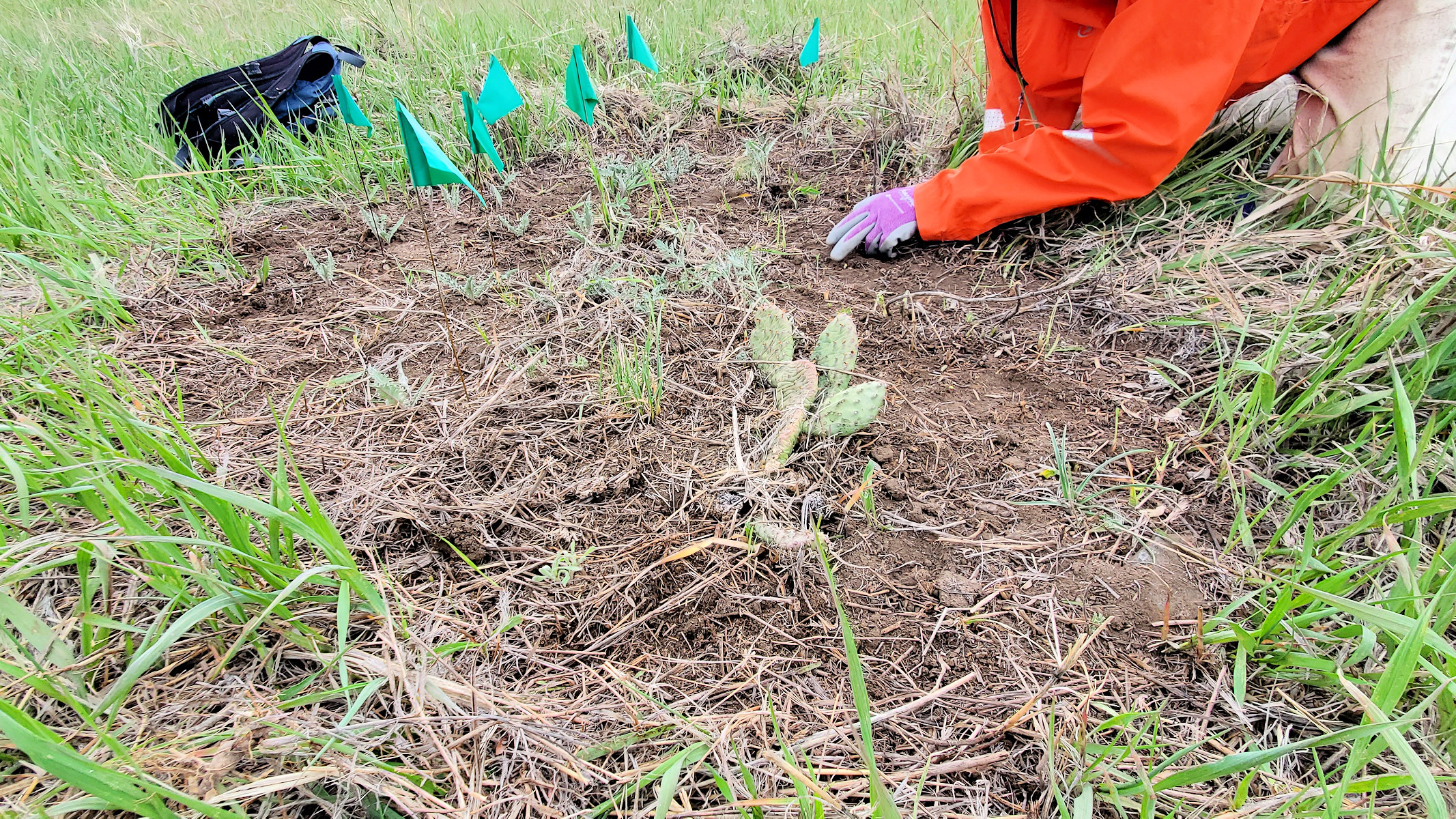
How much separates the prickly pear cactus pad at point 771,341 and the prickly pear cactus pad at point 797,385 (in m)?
0.02

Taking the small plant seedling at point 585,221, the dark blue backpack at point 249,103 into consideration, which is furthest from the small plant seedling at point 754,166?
the dark blue backpack at point 249,103

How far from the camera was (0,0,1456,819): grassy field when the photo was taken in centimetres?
71

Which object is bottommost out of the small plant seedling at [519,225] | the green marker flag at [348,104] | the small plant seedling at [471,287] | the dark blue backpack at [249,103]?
the small plant seedling at [471,287]

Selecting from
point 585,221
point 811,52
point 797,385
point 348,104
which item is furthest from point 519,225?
point 811,52

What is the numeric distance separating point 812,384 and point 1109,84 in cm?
98

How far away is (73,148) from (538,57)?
4.86ft

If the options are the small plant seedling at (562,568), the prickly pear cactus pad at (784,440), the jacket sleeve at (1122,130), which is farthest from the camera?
the jacket sleeve at (1122,130)

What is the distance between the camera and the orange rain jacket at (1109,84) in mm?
1352

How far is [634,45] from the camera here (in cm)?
197

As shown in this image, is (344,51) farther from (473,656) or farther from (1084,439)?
(1084,439)

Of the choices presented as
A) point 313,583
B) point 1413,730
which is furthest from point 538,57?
point 1413,730

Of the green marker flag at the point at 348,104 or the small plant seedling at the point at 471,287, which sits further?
the green marker flag at the point at 348,104

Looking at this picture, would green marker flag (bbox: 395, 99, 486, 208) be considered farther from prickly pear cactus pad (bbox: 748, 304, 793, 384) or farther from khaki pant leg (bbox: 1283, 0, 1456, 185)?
khaki pant leg (bbox: 1283, 0, 1456, 185)

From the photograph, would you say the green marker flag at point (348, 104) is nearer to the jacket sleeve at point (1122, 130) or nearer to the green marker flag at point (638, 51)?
the green marker flag at point (638, 51)
